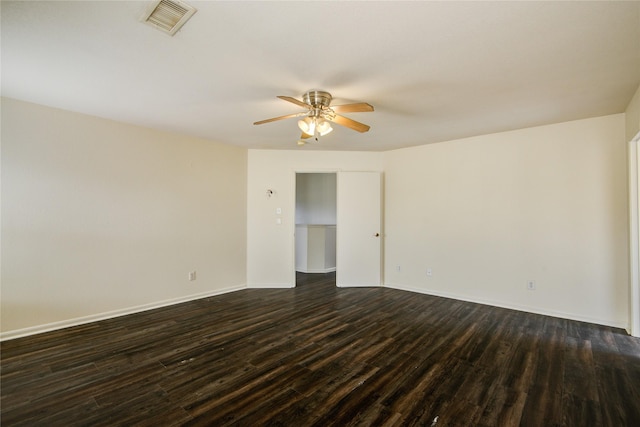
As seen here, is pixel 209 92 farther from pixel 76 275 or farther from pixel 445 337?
pixel 445 337

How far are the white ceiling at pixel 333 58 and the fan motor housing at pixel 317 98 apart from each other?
0.28 ft

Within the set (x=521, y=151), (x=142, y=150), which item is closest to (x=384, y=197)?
(x=521, y=151)

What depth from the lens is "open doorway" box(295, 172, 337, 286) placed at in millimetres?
6309

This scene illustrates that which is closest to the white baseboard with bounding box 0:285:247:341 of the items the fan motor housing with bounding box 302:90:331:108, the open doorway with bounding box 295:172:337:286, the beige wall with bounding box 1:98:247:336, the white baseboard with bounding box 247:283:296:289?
the beige wall with bounding box 1:98:247:336

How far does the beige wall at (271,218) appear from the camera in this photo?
4.97m

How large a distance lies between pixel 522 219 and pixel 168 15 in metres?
4.43

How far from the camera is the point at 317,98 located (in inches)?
103

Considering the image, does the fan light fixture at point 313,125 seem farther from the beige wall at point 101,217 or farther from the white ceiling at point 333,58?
the beige wall at point 101,217

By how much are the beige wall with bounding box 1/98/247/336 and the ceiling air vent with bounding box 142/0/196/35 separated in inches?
92.0

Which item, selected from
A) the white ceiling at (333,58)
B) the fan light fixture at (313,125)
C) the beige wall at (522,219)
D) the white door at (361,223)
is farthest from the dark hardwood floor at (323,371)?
the white ceiling at (333,58)

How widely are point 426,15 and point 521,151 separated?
307 centimetres

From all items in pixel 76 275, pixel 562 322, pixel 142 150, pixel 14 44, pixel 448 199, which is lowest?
pixel 562 322

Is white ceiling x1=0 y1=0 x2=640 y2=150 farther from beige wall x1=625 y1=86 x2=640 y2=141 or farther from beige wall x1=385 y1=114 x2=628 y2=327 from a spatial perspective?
beige wall x1=385 y1=114 x2=628 y2=327

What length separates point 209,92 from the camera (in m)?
2.66
